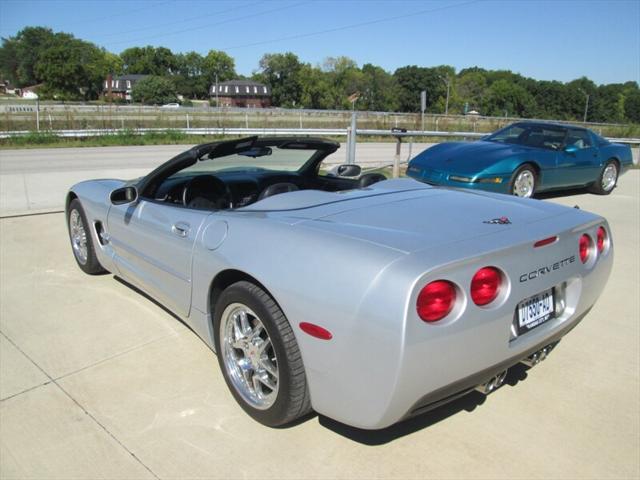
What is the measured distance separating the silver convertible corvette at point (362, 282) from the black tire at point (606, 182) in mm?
6993

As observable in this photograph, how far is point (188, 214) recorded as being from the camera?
288 centimetres

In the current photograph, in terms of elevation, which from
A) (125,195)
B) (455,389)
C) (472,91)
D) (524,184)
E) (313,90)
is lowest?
(455,389)

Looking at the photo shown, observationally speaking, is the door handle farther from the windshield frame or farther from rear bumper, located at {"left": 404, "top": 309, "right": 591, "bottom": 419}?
the windshield frame

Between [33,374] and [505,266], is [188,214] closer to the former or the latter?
[33,374]

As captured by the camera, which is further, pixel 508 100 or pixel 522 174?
pixel 508 100

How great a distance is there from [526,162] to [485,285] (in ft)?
19.9

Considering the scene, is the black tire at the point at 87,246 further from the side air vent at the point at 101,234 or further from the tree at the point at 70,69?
the tree at the point at 70,69

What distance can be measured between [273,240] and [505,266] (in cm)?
96

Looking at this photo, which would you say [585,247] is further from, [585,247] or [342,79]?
[342,79]

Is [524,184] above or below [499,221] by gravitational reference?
below

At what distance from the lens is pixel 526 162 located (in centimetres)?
746

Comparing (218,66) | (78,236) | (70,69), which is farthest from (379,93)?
(78,236)

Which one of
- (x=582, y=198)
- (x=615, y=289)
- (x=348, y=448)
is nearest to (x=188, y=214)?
(x=348, y=448)

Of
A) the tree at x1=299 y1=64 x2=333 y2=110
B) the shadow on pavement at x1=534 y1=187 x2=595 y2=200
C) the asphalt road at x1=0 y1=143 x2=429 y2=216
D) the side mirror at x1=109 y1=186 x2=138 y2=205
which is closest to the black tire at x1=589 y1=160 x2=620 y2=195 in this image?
the shadow on pavement at x1=534 y1=187 x2=595 y2=200
